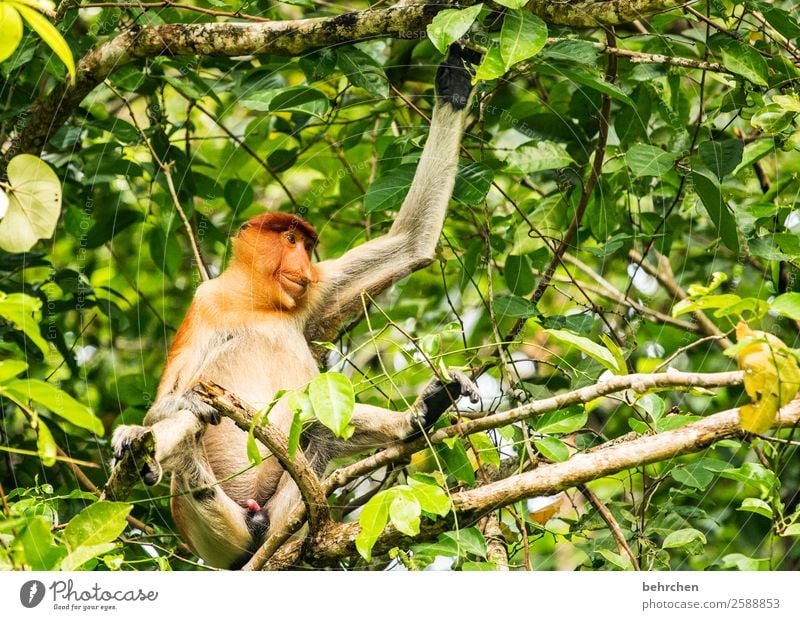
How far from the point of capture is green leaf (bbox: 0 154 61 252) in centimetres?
254

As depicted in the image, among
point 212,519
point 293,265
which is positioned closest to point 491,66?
point 293,265

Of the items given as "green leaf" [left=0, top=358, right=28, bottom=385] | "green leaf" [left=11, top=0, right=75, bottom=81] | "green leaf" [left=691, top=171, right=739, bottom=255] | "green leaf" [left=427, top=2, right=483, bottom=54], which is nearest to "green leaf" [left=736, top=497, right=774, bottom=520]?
"green leaf" [left=691, top=171, right=739, bottom=255]

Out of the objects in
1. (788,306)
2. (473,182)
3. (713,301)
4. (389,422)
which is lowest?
(389,422)

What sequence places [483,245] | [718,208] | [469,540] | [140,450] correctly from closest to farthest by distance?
[469,540] → [140,450] → [718,208] → [483,245]

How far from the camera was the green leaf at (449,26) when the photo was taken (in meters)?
2.92

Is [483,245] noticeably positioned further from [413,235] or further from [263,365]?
[263,365]

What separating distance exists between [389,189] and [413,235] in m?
0.40

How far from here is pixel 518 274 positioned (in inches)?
165

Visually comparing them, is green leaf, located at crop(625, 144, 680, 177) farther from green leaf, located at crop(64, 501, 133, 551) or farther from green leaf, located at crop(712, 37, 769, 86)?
green leaf, located at crop(64, 501, 133, 551)

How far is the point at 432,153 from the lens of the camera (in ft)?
13.3

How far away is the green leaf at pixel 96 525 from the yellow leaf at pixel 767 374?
178cm

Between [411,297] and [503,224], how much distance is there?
62 cm

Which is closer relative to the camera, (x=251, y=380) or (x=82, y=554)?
(x=82, y=554)

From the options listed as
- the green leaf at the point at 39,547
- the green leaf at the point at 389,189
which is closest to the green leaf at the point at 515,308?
the green leaf at the point at 389,189
